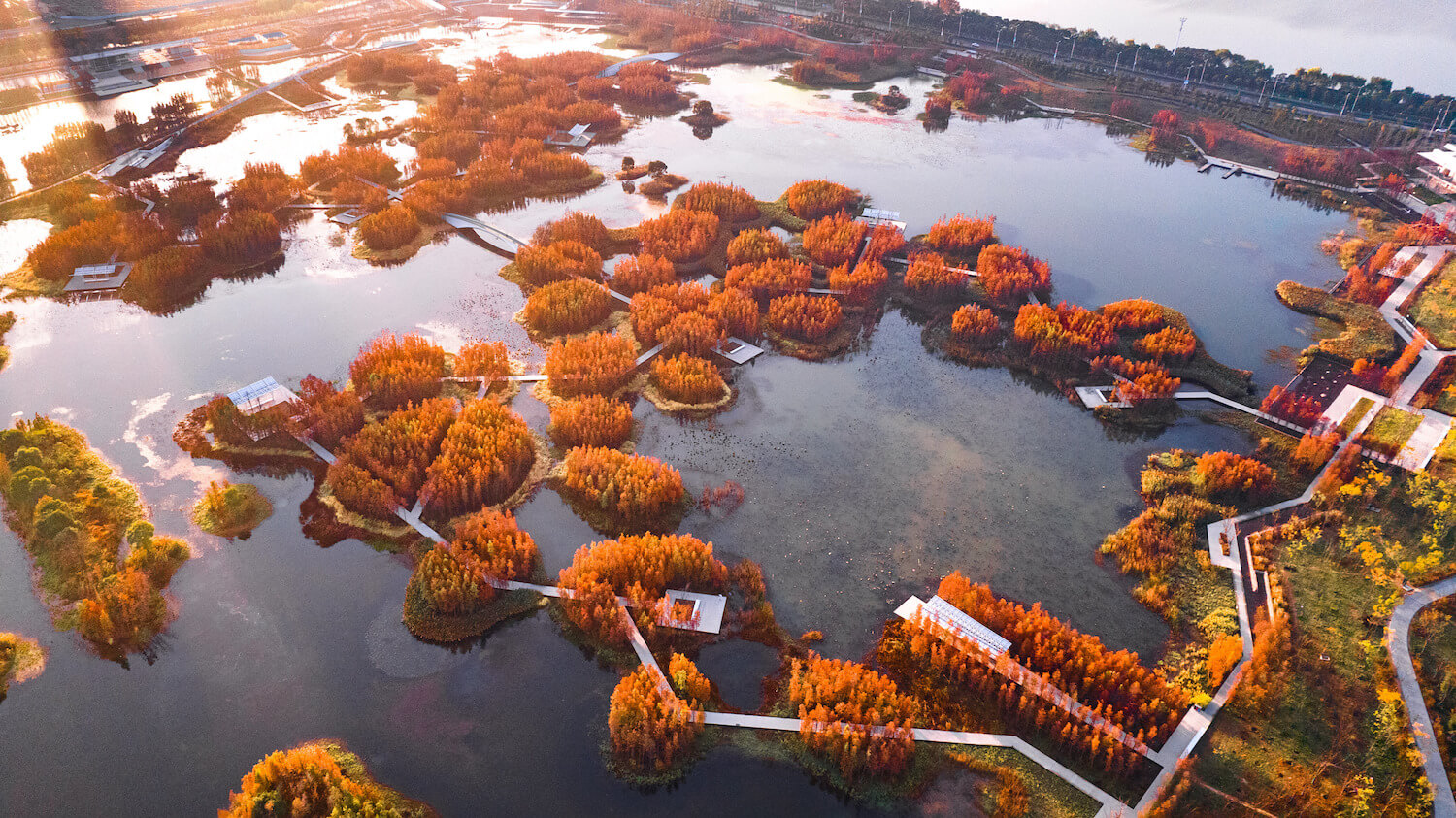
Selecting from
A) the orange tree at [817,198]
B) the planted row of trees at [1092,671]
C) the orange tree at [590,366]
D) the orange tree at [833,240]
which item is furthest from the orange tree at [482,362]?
the orange tree at [817,198]

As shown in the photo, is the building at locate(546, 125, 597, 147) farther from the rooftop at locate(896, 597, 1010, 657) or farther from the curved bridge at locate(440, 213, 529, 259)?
the rooftop at locate(896, 597, 1010, 657)

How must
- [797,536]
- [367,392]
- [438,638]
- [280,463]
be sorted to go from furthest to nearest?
[367,392] → [280,463] → [797,536] → [438,638]

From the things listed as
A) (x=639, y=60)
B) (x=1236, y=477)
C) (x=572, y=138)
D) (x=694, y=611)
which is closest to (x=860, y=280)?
(x=1236, y=477)

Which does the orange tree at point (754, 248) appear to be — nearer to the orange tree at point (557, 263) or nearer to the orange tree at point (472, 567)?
the orange tree at point (557, 263)

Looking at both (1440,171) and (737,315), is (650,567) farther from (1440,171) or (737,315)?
(1440,171)

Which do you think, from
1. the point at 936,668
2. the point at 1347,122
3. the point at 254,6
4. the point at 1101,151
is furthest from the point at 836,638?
the point at 254,6

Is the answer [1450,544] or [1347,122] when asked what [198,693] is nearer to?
[1450,544]

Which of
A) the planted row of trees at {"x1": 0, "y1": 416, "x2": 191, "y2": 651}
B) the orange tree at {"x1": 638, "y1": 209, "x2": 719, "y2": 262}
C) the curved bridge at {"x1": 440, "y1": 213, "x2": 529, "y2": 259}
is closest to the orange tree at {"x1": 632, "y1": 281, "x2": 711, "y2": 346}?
the orange tree at {"x1": 638, "y1": 209, "x2": 719, "y2": 262}
